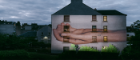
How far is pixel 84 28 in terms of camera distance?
1024 inches

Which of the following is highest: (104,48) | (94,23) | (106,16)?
(106,16)

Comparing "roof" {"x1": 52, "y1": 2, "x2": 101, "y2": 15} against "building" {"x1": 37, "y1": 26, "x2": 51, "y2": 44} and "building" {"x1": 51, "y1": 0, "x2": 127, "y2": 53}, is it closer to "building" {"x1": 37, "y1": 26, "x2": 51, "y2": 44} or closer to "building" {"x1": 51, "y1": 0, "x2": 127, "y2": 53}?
"building" {"x1": 51, "y1": 0, "x2": 127, "y2": 53}

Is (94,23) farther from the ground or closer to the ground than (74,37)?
farther from the ground

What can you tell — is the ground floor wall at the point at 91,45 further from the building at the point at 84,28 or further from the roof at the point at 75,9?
the roof at the point at 75,9

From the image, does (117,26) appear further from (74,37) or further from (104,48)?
(74,37)

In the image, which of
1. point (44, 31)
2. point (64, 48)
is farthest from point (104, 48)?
point (44, 31)

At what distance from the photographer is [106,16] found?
26.9 m

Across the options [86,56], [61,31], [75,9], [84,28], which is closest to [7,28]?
[61,31]

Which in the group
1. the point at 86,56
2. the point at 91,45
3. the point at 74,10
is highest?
the point at 74,10

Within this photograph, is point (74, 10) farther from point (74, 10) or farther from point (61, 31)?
point (61, 31)

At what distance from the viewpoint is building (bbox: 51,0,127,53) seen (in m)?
26.0

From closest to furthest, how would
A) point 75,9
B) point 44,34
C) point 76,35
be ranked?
point 76,35, point 75,9, point 44,34

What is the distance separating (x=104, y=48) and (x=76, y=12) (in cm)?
1128

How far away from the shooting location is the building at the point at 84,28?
25969 millimetres
